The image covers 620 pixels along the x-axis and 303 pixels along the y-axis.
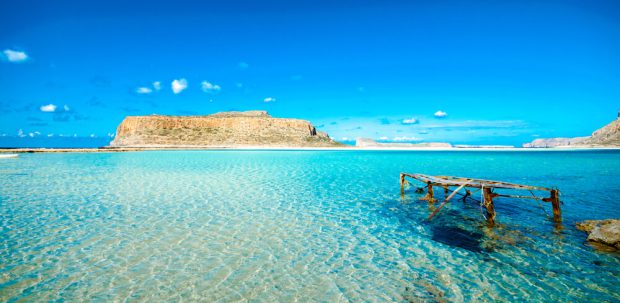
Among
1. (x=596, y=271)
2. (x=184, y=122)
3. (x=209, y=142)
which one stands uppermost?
(x=184, y=122)

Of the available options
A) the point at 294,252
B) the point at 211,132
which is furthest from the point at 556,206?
the point at 211,132

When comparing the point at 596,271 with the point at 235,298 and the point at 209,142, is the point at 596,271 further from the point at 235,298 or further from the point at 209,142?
the point at 209,142

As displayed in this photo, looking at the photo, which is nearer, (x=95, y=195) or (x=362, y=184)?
(x=95, y=195)

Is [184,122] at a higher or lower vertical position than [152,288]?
higher

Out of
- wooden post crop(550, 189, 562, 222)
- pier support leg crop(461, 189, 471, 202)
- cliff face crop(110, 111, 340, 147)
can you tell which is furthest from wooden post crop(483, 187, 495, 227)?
cliff face crop(110, 111, 340, 147)

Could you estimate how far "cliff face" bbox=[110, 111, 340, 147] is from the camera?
344 feet

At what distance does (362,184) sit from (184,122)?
108 meters

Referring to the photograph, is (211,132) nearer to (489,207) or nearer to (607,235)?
(489,207)

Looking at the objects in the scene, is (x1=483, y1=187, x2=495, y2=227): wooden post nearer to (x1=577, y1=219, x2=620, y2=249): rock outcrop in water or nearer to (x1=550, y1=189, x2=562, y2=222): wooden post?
(x1=550, y1=189, x2=562, y2=222): wooden post

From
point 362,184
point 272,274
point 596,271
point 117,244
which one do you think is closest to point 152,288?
point 272,274

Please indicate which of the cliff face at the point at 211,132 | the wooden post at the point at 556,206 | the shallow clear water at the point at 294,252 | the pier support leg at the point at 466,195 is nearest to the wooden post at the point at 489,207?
the shallow clear water at the point at 294,252

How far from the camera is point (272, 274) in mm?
6246

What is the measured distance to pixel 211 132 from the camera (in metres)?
113

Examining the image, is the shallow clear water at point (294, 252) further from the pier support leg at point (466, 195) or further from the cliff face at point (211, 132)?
the cliff face at point (211, 132)
